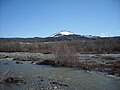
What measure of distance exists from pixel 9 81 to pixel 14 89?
2684 millimetres

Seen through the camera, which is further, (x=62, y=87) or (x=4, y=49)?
(x=4, y=49)

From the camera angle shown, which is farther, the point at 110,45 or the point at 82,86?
the point at 110,45


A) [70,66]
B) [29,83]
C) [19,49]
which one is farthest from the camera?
[19,49]

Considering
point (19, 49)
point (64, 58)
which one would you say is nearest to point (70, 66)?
point (64, 58)

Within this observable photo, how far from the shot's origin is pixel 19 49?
2687 inches

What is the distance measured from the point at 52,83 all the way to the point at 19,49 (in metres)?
53.8

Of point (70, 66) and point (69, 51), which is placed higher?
point (69, 51)

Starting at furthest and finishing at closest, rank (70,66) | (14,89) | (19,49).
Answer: (19,49) → (70,66) → (14,89)

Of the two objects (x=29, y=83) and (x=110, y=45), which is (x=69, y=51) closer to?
(x=29, y=83)

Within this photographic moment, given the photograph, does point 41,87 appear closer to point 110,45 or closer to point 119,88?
point 119,88

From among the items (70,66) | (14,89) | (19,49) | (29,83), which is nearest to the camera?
(14,89)

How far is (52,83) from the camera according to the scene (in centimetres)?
1586

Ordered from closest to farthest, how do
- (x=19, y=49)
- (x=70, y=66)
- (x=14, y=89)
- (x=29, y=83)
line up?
(x=14, y=89)
(x=29, y=83)
(x=70, y=66)
(x=19, y=49)

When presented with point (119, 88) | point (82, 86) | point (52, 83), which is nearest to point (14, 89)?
point (52, 83)
